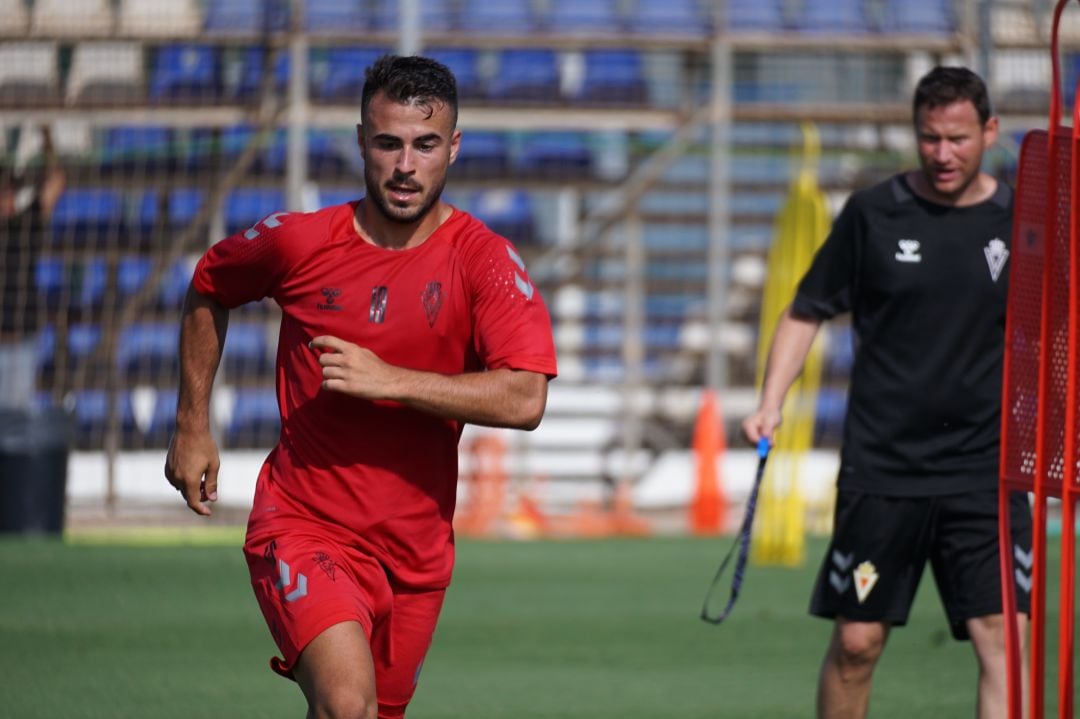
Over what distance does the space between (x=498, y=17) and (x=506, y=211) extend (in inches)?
87.7

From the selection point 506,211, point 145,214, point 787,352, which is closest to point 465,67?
point 506,211

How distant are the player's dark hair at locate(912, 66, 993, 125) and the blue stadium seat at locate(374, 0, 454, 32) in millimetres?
14652

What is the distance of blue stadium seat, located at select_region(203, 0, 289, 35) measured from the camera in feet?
66.4

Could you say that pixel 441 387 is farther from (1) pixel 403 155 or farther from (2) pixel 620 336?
(2) pixel 620 336

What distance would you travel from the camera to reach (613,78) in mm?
23016

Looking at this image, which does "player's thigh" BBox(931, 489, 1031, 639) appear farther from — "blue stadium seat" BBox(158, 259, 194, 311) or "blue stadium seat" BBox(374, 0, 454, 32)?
"blue stadium seat" BBox(158, 259, 194, 311)

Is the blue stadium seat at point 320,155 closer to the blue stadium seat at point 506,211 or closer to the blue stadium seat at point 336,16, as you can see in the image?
the blue stadium seat at point 336,16

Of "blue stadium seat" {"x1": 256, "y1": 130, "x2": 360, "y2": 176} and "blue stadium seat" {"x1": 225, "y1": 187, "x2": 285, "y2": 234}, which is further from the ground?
"blue stadium seat" {"x1": 256, "y1": 130, "x2": 360, "y2": 176}

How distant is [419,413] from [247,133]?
16.8 meters

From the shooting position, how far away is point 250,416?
20.1 m

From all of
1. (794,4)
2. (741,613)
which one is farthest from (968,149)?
(794,4)

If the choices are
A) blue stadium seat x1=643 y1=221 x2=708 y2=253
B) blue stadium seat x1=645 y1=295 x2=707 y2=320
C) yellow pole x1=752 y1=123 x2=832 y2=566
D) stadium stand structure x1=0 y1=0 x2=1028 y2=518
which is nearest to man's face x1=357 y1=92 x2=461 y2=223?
yellow pole x1=752 y1=123 x2=832 y2=566

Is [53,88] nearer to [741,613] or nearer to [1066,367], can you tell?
[741,613]

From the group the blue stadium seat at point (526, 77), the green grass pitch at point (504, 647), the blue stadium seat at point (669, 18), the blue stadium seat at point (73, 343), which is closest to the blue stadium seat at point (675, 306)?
the blue stadium seat at point (526, 77)
